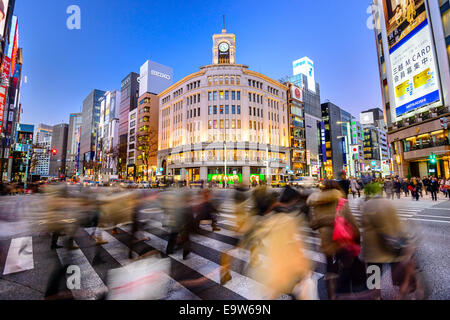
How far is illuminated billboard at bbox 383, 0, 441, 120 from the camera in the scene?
23547 mm

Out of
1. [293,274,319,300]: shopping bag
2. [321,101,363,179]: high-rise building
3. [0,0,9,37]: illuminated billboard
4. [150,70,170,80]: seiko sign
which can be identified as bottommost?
[293,274,319,300]: shopping bag

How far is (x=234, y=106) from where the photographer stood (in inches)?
1880

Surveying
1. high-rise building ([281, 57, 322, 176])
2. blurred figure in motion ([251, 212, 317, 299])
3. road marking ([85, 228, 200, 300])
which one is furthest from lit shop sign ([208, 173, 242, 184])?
blurred figure in motion ([251, 212, 317, 299])

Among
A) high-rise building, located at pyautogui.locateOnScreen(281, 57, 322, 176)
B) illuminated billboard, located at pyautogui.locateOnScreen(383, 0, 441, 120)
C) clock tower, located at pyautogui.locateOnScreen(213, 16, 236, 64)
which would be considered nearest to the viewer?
illuminated billboard, located at pyautogui.locateOnScreen(383, 0, 441, 120)

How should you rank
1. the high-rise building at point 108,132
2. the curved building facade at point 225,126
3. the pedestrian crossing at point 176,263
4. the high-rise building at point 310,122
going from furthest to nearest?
the high-rise building at point 108,132, the high-rise building at point 310,122, the curved building facade at point 225,126, the pedestrian crossing at point 176,263

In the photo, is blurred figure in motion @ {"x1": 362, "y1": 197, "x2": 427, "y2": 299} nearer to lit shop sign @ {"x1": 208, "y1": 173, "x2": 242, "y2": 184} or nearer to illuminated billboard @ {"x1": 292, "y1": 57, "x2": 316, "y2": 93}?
lit shop sign @ {"x1": 208, "y1": 173, "x2": 242, "y2": 184}

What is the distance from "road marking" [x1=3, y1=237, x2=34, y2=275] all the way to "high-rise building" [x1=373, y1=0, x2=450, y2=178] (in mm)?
30893

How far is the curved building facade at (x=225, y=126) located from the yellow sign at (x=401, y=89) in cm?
2408

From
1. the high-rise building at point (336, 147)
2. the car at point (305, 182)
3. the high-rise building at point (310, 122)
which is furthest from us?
the high-rise building at point (336, 147)

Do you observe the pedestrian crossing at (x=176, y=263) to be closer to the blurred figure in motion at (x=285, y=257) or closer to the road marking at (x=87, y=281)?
the road marking at (x=87, y=281)

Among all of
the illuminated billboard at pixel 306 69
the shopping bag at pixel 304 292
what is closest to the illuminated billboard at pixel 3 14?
the shopping bag at pixel 304 292

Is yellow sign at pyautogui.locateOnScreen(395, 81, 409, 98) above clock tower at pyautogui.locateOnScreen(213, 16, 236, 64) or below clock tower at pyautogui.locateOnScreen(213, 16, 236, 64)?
below

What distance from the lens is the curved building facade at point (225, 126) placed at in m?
45.2

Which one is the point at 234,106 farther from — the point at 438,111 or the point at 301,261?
the point at 301,261
